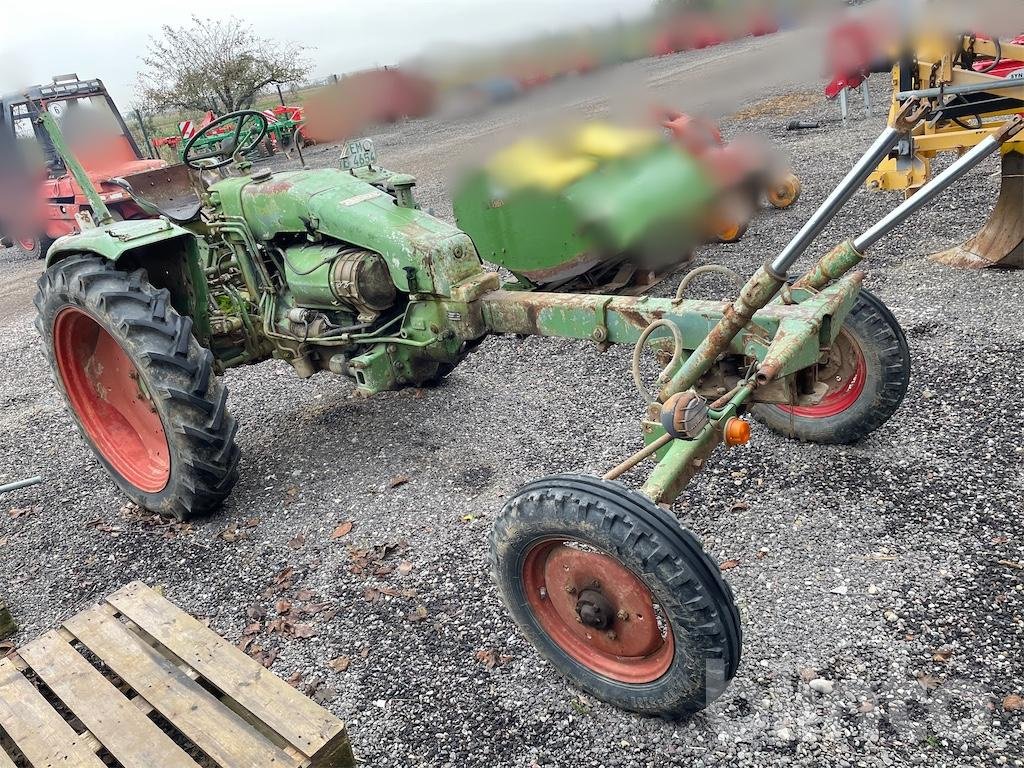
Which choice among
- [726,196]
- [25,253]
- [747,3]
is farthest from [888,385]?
[25,253]

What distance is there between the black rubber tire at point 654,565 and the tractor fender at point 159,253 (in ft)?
7.39

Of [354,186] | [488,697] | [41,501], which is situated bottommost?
[488,697]

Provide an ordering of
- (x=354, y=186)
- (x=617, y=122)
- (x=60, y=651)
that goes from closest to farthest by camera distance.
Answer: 1. (x=60, y=651)
2. (x=617, y=122)
3. (x=354, y=186)

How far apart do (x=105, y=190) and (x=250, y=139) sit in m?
5.79

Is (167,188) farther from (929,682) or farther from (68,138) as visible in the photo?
(68,138)

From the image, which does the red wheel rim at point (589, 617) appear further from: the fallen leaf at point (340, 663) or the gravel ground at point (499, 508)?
the fallen leaf at point (340, 663)

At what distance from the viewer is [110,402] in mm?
4117

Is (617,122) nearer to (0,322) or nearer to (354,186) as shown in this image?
(354,186)

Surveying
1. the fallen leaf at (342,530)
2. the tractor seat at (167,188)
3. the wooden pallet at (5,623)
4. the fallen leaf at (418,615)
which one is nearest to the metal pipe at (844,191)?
the fallen leaf at (418,615)

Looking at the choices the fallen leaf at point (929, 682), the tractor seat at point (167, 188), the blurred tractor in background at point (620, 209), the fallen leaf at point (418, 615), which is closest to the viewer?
the fallen leaf at point (929, 682)

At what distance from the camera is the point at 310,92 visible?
3.39m

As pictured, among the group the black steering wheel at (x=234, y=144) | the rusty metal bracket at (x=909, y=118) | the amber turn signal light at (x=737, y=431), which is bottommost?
the amber turn signal light at (x=737, y=431)

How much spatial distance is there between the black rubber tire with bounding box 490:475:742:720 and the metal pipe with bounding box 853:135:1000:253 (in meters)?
0.98

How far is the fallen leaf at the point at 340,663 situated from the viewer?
8.88ft
